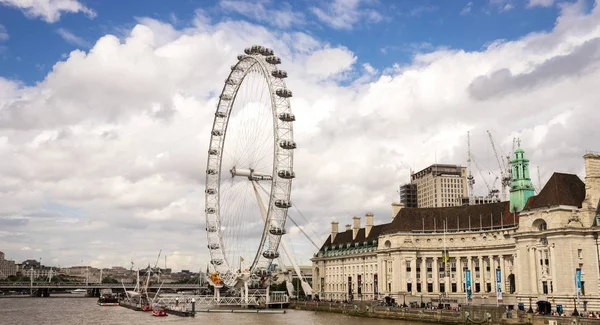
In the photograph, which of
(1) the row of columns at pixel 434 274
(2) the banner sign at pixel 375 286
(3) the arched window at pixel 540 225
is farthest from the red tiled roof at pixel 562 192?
(2) the banner sign at pixel 375 286

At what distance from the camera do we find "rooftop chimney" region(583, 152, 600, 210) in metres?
74.8

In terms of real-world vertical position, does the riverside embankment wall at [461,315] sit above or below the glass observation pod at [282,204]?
below

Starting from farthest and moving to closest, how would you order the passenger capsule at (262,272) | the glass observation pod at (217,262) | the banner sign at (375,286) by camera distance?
1. the banner sign at (375,286)
2. the glass observation pod at (217,262)
3. the passenger capsule at (262,272)

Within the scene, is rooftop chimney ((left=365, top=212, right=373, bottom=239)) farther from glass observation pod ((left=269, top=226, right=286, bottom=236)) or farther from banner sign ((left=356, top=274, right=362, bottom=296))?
glass observation pod ((left=269, top=226, right=286, bottom=236))

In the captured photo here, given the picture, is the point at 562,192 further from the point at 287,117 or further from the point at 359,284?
the point at 359,284

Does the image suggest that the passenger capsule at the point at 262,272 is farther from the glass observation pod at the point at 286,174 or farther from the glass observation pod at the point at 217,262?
the glass observation pod at the point at 286,174

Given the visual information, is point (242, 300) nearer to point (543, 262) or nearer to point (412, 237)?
point (412, 237)

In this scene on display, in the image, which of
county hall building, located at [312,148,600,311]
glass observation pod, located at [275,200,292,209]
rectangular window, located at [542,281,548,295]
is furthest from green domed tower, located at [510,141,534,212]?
glass observation pod, located at [275,200,292,209]

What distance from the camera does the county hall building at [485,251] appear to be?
73750 millimetres

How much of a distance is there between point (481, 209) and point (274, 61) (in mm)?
42537

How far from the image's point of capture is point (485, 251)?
100875 millimetres

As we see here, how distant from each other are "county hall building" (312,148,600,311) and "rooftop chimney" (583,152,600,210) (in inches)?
4.3

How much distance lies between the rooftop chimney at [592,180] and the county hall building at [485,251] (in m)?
0.11

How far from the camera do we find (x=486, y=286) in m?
101
